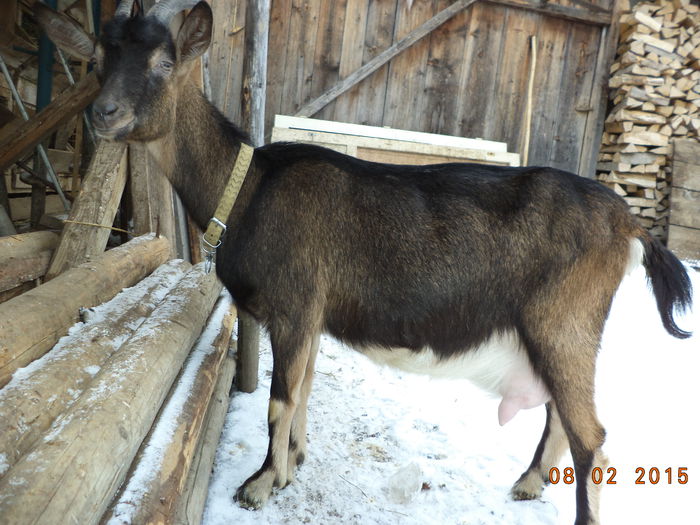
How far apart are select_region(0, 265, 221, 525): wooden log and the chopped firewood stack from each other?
290 inches

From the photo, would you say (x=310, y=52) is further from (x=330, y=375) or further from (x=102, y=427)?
(x=102, y=427)

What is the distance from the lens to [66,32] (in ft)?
8.35

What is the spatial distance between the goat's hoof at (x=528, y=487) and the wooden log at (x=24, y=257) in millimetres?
3201

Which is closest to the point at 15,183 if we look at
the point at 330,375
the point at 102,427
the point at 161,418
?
the point at 330,375

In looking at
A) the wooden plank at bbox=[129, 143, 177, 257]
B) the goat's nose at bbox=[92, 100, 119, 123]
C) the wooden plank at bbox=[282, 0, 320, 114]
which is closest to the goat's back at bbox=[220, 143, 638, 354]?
the goat's nose at bbox=[92, 100, 119, 123]

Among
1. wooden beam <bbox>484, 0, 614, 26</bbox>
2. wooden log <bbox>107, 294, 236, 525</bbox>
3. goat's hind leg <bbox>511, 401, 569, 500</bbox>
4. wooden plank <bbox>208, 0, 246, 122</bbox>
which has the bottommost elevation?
goat's hind leg <bbox>511, 401, 569, 500</bbox>

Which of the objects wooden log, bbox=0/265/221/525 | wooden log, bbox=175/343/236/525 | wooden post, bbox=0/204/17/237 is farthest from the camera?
wooden post, bbox=0/204/17/237

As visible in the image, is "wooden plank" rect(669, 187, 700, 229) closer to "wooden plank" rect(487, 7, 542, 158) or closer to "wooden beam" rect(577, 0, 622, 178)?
"wooden beam" rect(577, 0, 622, 178)

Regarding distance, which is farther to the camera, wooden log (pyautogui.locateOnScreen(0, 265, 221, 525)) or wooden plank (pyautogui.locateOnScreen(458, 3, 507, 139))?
wooden plank (pyautogui.locateOnScreen(458, 3, 507, 139))

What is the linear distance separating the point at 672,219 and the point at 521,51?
336 cm

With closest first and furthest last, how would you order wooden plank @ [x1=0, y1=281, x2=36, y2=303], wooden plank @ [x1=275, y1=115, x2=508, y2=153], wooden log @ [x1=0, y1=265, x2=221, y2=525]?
wooden log @ [x1=0, y1=265, x2=221, y2=525]
wooden plank @ [x1=0, y1=281, x2=36, y2=303]
wooden plank @ [x1=275, y1=115, x2=508, y2=153]

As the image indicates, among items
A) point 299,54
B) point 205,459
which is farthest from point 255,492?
point 299,54

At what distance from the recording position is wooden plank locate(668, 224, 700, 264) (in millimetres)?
7180

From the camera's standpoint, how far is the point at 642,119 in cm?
727
